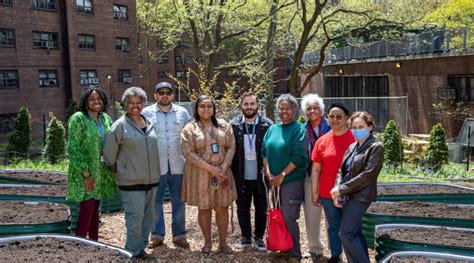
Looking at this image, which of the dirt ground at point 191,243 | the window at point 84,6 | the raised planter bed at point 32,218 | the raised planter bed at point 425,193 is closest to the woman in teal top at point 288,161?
the dirt ground at point 191,243

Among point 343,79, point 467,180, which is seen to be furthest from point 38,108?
point 467,180

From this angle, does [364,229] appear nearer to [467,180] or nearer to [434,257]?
[434,257]

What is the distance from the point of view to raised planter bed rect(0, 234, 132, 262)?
4.02 m

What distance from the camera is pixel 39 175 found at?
8.29 metres

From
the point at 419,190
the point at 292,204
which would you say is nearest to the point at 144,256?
the point at 292,204

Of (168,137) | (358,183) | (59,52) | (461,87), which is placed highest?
(59,52)

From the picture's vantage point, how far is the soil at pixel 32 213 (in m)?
5.26

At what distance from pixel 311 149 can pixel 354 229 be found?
3.84 ft

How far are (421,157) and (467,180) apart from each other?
3713 mm

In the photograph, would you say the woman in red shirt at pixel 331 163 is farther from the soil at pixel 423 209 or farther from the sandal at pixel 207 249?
the sandal at pixel 207 249

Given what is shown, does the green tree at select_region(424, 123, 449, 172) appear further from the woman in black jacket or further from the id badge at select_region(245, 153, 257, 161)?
the woman in black jacket

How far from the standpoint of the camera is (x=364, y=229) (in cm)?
572

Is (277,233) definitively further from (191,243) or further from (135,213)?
(135,213)

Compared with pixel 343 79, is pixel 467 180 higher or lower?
lower
